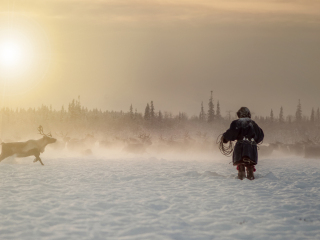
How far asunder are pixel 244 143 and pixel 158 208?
18.7ft

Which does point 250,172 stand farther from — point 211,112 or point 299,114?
point 299,114

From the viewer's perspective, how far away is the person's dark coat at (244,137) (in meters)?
12.6

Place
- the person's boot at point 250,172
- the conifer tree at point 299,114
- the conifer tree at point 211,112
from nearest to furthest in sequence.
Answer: the person's boot at point 250,172, the conifer tree at point 211,112, the conifer tree at point 299,114

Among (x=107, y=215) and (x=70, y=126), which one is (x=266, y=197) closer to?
(x=107, y=215)

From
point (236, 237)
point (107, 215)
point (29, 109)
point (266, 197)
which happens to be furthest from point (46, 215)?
point (29, 109)

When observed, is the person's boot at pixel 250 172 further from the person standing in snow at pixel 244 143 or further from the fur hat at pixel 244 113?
the fur hat at pixel 244 113

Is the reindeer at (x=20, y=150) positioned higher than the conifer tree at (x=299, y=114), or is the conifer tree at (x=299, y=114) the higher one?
the conifer tree at (x=299, y=114)

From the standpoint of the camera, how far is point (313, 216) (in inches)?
296

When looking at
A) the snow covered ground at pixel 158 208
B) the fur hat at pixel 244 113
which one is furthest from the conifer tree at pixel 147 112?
the snow covered ground at pixel 158 208

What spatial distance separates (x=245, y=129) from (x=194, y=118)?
4329 inches

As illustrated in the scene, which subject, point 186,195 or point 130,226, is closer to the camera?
point 130,226

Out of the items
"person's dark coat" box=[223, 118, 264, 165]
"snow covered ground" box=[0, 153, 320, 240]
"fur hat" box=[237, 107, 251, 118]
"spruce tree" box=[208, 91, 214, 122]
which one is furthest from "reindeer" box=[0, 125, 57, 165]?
"spruce tree" box=[208, 91, 214, 122]

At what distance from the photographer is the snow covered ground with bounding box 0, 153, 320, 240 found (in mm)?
6379

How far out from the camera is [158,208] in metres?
8.06
